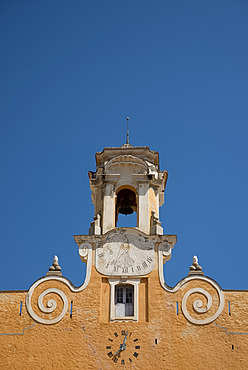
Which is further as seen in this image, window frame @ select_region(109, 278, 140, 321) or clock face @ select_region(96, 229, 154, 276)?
clock face @ select_region(96, 229, 154, 276)

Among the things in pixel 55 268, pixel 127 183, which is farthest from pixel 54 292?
pixel 127 183

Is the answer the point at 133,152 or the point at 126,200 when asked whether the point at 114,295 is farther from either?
the point at 133,152

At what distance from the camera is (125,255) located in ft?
77.1

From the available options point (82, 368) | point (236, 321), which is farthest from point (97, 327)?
point (236, 321)

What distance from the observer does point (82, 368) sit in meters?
21.5

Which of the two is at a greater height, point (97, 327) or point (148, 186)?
point (148, 186)

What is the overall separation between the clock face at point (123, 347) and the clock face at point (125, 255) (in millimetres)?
2213

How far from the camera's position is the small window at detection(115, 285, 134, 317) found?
22703 millimetres

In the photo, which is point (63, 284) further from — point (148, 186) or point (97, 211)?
point (148, 186)

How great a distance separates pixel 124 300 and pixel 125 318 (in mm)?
785

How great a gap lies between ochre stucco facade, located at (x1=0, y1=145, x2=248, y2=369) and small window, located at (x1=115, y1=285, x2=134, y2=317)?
17 cm

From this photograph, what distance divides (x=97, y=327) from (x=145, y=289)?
83.9 inches

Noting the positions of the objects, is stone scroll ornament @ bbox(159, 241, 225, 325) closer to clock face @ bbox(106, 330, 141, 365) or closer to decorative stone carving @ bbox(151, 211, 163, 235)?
decorative stone carving @ bbox(151, 211, 163, 235)

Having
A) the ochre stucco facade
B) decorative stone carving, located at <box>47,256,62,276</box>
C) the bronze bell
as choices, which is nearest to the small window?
the ochre stucco facade
